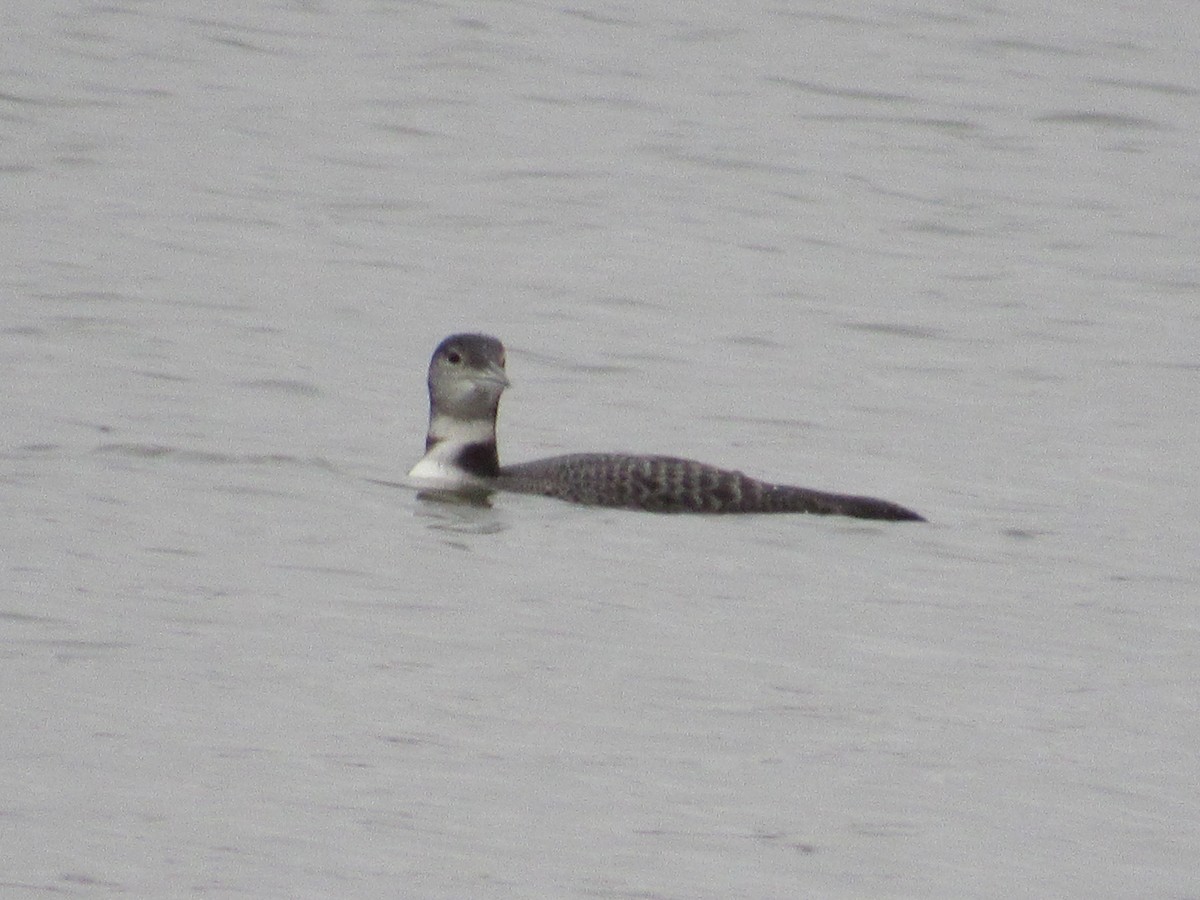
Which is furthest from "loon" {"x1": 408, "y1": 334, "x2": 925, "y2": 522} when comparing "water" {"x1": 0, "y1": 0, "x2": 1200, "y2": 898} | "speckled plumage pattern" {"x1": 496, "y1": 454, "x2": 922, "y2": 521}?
"water" {"x1": 0, "y1": 0, "x2": 1200, "y2": 898}

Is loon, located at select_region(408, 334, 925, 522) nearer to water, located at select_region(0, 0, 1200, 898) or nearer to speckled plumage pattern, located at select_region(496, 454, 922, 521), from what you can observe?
speckled plumage pattern, located at select_region(496, 454, 922, 521)

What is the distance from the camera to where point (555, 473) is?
966 centimetres

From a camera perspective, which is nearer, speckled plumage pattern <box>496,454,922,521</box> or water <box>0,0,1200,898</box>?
water <box>0,0,1200,898</box>

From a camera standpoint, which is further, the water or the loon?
the loon

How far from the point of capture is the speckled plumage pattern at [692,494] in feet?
30.9

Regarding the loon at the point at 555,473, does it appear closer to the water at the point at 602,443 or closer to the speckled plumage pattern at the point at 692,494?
the speckled plumage pattern at the point at 692,494

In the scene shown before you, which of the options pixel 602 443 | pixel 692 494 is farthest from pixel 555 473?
pixel 602 443

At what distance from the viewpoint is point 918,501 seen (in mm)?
9945

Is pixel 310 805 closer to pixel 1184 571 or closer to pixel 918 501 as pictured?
pixel 1184 571

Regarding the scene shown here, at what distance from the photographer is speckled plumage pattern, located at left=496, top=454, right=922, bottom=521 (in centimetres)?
941

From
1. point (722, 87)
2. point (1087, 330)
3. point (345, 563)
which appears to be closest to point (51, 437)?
point (345, 563)

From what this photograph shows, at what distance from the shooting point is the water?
5988mm

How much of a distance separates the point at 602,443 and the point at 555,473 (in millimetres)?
1324

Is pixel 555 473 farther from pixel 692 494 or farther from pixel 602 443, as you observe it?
pixel 602 443
